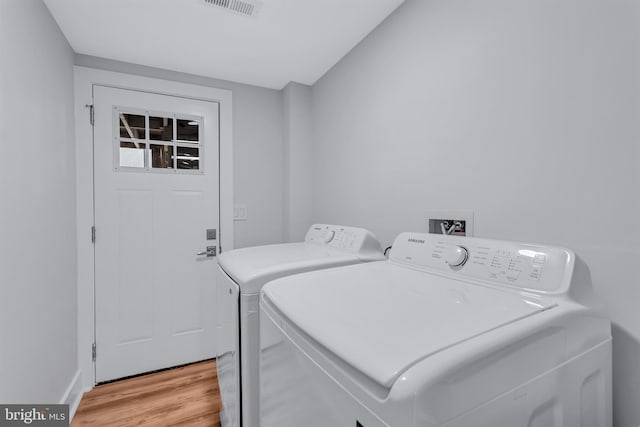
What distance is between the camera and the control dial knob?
3.35 feet

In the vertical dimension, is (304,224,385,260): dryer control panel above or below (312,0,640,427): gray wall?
below

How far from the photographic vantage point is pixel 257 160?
2.54 m

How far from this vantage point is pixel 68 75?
1.88m

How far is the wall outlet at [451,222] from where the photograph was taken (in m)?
1.21

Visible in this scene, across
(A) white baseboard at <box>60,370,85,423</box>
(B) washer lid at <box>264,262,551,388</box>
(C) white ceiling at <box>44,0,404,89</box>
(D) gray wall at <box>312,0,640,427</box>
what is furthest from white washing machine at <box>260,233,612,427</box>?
(A) white baseboard at <box>60,370,85,423</box>

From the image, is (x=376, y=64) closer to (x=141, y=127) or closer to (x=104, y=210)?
(x=141, y=127)

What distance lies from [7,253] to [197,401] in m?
1.33

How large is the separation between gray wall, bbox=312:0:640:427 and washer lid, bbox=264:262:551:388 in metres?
0.32

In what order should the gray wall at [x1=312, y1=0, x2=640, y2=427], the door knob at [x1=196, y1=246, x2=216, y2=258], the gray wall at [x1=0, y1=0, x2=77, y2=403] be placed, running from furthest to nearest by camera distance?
the door knob at [x1=196, y1=246, x2=216, y2=258], the gray wall at [x1=0, y1=0, x2=77, y2=403], the gray wall at [x1=312, y1=0, x2=640, y2=427]

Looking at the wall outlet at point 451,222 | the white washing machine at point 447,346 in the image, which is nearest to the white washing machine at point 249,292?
the white washing machine at point 447,346

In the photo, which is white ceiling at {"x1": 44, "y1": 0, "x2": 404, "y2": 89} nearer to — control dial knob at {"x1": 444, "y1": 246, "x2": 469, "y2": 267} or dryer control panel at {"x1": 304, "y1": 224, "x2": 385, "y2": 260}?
dryer control panel at {"x1": 304, "y1": 224, "x2": 385, "y2": 260}

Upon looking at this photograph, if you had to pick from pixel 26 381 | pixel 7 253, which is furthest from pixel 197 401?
pixel 7 253


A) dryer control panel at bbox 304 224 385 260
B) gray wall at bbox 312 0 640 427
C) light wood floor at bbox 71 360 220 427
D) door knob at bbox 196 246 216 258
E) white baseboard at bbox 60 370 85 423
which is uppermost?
gray wall at bbox 312 0 640 427

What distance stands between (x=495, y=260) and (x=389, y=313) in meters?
0.47
